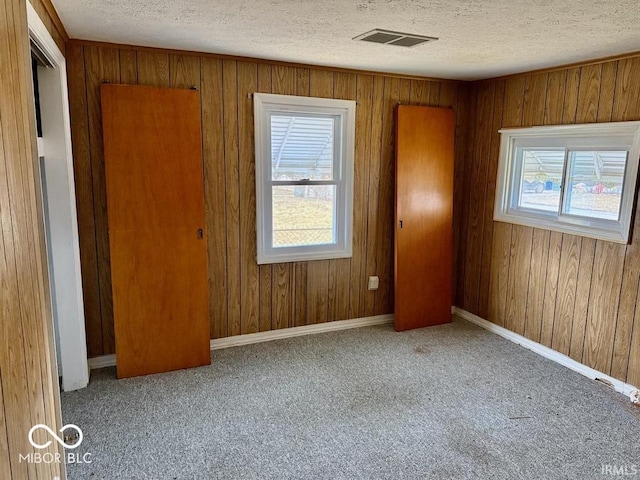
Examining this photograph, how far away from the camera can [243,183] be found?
3.52 m

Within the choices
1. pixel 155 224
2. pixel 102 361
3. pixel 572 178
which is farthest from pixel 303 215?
pixel 572 178

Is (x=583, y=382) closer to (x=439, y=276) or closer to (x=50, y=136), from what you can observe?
(x=439, y=276)

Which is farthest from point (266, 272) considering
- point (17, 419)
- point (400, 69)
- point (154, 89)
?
point (17, 419)

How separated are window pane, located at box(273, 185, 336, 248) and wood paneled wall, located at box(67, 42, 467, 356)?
0.69ft

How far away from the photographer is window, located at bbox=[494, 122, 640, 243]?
301cm

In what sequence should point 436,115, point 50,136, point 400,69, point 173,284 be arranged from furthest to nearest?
point 436,115 → point 400,69 → point 173,284 → point 50,136

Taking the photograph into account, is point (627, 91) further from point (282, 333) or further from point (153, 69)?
point (153, 69)

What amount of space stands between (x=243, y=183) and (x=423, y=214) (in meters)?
1.71

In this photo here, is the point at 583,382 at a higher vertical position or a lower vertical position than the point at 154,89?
lower

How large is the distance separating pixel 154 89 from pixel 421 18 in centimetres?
182

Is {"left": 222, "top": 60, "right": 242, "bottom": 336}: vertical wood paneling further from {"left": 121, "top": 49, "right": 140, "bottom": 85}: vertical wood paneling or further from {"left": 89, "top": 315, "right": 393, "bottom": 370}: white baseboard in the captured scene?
{"left": 121, "top": 49, "right": 140, "bottom": 85}: vertical wood paneling

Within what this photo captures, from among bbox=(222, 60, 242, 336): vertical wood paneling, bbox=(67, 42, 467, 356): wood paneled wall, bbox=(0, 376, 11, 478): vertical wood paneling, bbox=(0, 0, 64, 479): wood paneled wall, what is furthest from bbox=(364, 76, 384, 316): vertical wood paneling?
bbox=(0, 376, 11, 478): vertical wood paneling

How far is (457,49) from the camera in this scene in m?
2.96

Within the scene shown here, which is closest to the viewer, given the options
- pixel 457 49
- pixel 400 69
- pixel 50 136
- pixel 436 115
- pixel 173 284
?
pixel 50 136
